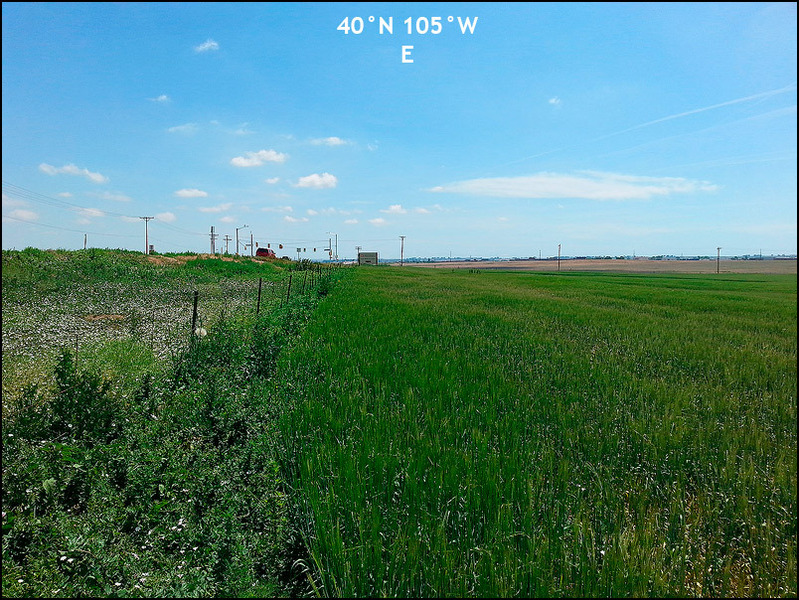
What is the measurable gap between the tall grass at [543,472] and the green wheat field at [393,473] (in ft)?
0.07

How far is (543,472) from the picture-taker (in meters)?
3.50

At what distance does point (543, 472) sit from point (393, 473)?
1.21m

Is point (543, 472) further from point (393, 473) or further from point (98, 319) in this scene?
point (98, 319)

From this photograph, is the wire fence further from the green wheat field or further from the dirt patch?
the green wheat field

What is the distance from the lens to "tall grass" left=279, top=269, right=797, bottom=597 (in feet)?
7.98

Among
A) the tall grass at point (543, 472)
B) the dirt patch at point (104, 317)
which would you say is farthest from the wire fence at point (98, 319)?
the tall grass at point (543, 472)

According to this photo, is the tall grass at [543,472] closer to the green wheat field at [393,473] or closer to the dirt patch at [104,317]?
the green wheat field at [393,473]

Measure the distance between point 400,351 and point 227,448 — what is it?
12.8 ft

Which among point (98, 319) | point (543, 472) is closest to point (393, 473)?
point (543, 472)

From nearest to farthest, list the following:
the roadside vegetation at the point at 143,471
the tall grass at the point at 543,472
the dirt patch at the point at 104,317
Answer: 1. the tall grass at the point at 543,472
2. the roadside vegetation at the point at 143,471
3. the dirt patch at the point at 104,317

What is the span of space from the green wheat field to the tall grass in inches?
0.8

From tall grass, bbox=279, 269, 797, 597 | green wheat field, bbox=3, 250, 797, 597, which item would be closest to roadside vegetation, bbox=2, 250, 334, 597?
green wheat field, bbox=3, 250, 797, 597

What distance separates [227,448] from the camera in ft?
14.4

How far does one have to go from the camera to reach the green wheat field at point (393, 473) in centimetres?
250
